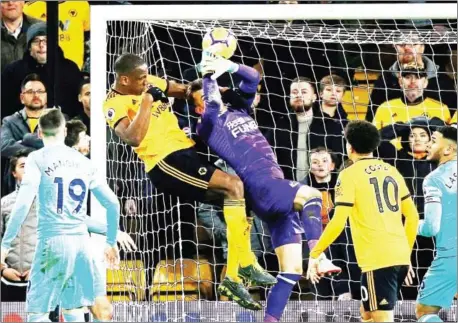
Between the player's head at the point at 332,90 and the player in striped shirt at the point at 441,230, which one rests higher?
the player's head at the point at 332,90

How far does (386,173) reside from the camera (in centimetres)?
550

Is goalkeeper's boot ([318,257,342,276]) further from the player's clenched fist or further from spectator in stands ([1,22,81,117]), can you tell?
spectator in stands ([1,22,81,117])

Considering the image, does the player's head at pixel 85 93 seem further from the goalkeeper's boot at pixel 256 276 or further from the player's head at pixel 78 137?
the goalkeeper's boot at pixel 256 276

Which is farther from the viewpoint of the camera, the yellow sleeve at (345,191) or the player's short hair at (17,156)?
the player's short hair at (17,156)

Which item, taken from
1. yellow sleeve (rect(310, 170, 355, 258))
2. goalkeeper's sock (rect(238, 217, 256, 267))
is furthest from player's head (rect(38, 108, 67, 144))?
yellow sleeve (rect(310, 170, 355, 258))

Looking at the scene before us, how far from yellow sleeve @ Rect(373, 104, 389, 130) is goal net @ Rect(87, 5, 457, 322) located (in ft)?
0.68

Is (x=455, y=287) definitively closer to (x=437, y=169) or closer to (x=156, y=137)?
(x=437, y=169)

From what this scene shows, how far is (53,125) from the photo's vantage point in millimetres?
5520

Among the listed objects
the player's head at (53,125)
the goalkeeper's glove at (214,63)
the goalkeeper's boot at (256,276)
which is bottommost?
the goalkeeper's boot at (256,276)

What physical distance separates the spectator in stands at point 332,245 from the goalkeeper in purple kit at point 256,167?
48 mm

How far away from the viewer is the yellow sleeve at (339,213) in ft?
17.7

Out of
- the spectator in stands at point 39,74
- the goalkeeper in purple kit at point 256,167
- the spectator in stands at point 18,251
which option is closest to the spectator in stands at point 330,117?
the goalkeeper in purple kit at point 256,167

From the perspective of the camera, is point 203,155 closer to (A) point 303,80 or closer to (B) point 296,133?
(B) point 296,133

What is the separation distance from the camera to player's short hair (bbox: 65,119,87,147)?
18.2 ft
